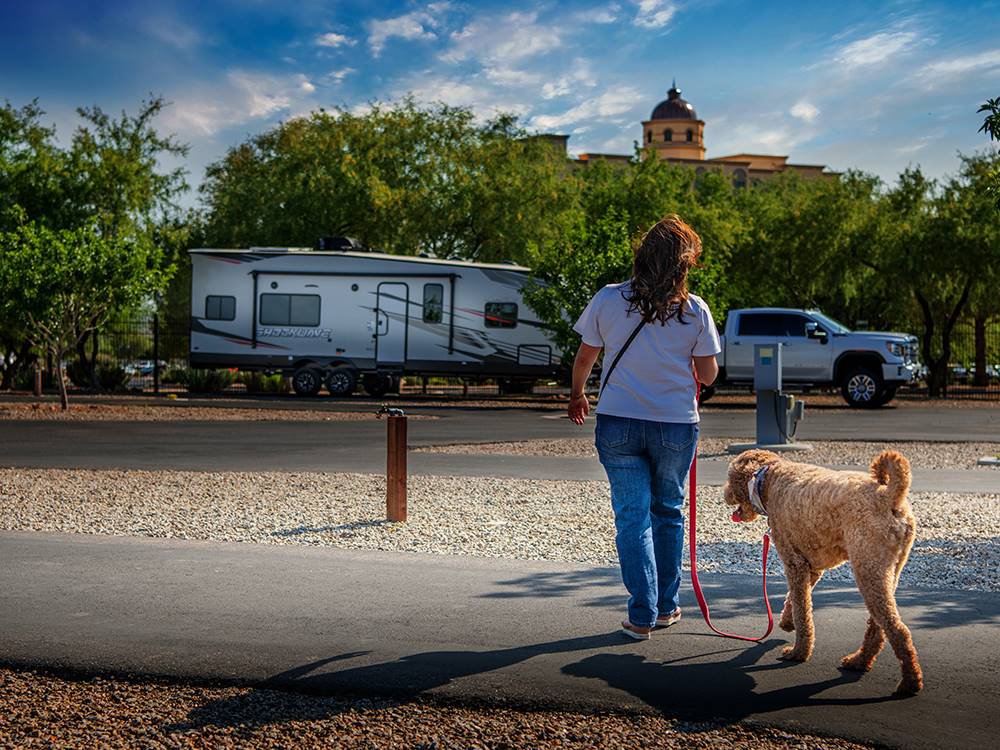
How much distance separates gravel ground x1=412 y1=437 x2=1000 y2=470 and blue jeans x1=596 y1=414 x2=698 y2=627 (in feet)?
31.3

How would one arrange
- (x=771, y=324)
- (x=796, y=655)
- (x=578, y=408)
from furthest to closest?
(x=771, y=324)
(x=578, y=408)
(x=796, y=655)

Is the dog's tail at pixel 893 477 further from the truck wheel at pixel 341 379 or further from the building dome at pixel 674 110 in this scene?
the building dome at pixel 674 110

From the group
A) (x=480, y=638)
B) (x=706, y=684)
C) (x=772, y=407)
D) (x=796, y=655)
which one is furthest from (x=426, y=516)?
(x=772, y=407)

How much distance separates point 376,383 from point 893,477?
1026 inches

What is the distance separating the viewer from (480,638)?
5.50m

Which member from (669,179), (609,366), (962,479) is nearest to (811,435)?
(962,479)

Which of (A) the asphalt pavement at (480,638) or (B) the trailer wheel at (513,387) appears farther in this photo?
(B) the trailer wheel at (513,387)

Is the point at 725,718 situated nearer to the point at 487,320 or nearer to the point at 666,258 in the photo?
the point at 666,258

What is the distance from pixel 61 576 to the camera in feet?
22.9

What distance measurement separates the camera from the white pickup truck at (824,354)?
27.0 metres

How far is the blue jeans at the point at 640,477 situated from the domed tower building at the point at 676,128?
13240 cm

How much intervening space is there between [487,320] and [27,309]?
457 inches

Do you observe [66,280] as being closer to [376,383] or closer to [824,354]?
[376,383]

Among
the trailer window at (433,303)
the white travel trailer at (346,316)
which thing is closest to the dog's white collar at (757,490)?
the white travel trailer at (346,316)
